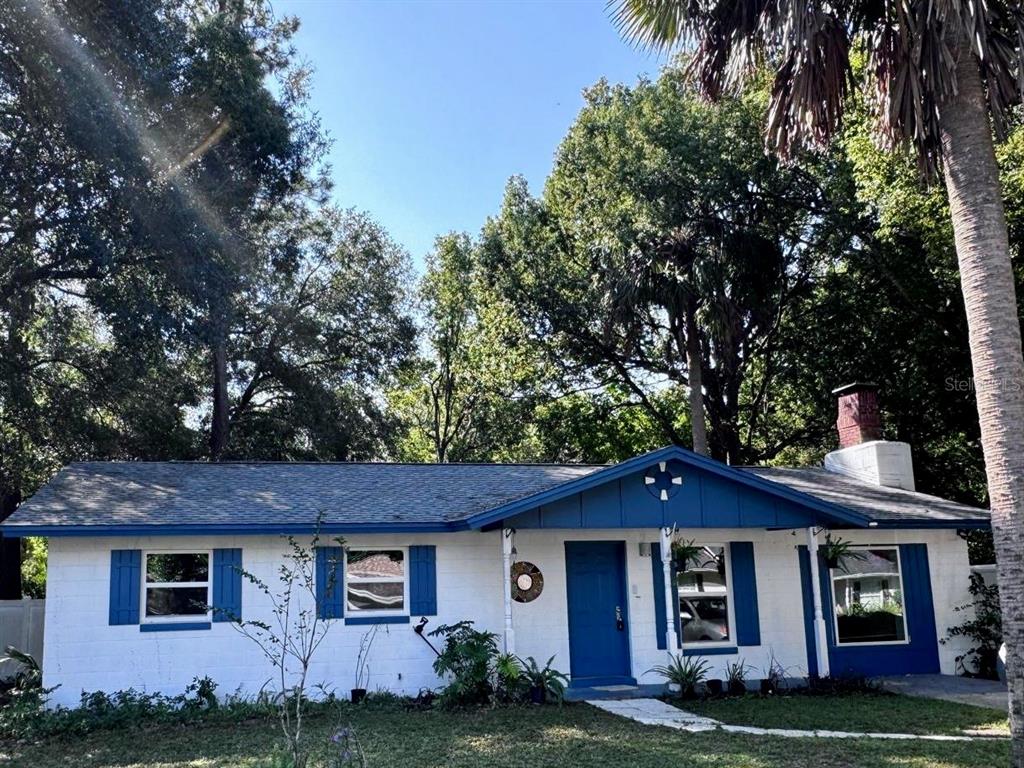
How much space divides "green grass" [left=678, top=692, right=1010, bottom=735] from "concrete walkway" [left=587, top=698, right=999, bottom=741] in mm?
292

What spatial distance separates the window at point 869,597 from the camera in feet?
48.9

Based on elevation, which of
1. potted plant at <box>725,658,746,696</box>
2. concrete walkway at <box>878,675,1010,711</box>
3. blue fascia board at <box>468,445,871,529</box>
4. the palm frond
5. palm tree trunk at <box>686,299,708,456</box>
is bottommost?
concrete walkway at <box>878,675,1010,711</box>

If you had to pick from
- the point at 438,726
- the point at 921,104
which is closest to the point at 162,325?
the point at 438,726

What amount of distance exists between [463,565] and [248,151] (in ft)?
32.8

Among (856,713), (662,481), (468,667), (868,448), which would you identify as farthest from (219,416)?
(856,713)

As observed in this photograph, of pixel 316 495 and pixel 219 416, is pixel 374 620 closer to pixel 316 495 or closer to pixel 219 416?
pixel 316 495

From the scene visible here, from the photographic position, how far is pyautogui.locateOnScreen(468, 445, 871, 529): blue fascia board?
12523 mm

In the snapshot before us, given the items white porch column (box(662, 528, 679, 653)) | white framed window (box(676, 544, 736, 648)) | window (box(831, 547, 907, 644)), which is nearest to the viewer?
white porch column (box(662, 528, 679, 653))

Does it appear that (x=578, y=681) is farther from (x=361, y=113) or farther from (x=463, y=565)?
(x=361, y=113)

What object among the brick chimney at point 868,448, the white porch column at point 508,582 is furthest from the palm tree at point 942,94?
the brick chimney at point 868,448

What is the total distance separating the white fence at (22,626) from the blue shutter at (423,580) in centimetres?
626

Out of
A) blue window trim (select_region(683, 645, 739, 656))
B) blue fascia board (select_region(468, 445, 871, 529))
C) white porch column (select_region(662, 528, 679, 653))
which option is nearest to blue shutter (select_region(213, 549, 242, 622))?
blue fascia board (select_region(468, 445, 871, 529))

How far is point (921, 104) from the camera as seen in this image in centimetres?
953

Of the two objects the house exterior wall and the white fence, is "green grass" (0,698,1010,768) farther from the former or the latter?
the white fence
